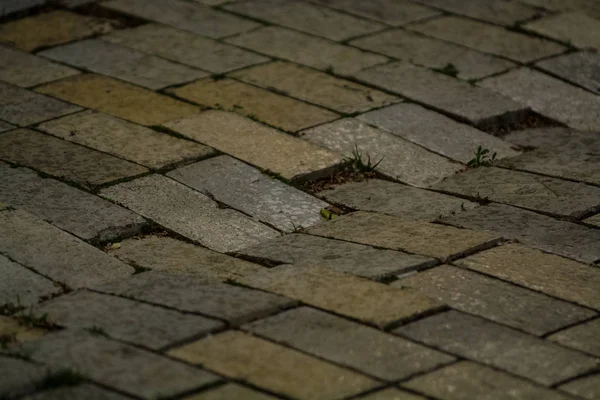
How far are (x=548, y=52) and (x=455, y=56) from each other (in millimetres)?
535

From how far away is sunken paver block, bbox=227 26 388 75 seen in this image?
6020mm

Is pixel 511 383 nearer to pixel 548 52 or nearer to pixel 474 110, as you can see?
pixel 474 110

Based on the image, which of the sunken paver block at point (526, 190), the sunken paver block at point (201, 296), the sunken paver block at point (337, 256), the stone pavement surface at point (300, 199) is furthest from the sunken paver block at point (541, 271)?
the sunken paver block at point (201, 296)

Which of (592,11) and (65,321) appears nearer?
(65,321)

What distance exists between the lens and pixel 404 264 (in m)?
3.97

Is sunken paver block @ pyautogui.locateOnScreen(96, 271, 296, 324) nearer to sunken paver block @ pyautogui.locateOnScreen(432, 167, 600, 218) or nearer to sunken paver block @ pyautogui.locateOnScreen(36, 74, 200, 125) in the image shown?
sunken paver block @ pyautogui.locateOnScreen(432, 167, 600, 218)

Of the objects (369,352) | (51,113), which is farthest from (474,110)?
(369,352)

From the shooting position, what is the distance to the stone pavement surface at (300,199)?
3.34m

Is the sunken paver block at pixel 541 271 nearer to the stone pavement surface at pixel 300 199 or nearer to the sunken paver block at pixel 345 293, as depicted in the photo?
the stone pavement surface at pixel 300 199

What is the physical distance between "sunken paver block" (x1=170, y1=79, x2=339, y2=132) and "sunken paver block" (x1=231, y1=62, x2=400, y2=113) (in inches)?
2.9

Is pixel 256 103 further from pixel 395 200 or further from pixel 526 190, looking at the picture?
pixel 526 190

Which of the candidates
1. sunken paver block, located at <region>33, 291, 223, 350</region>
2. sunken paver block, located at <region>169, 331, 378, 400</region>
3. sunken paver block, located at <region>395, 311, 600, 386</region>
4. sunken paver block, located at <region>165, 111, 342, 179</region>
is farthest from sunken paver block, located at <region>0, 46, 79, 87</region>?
sunken paver block, located at <region>395, 311, 600, 386</region>

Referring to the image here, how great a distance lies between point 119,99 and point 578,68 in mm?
2452

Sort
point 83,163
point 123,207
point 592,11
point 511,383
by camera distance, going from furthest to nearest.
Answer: point 592,11 → point 83,163 → point 123,207 → point 511,383
